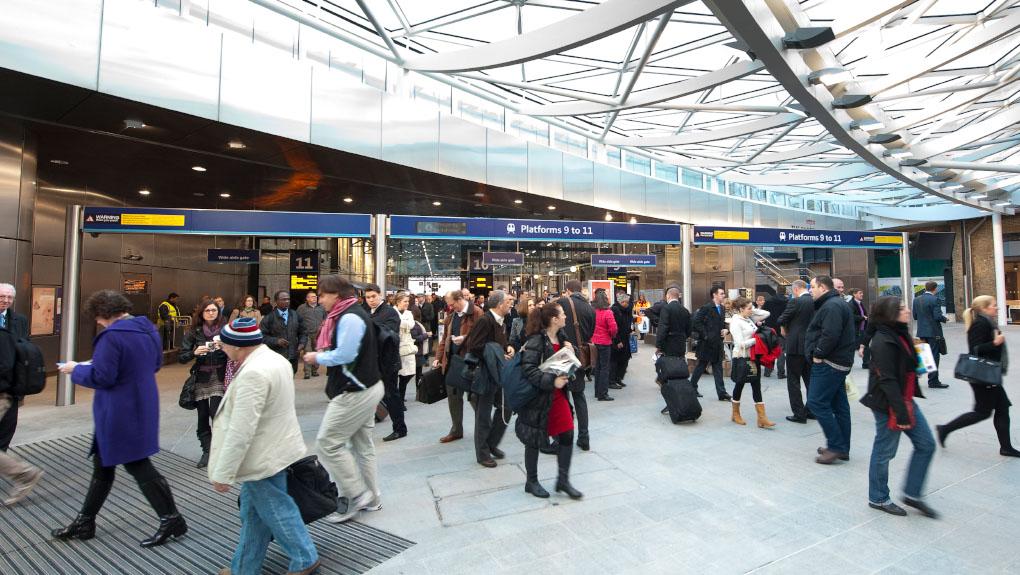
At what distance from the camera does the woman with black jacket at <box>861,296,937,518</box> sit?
3.64 metres

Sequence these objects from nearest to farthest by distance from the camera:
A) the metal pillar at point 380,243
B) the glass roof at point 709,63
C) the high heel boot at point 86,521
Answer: the high heel boot at point 86,521 → the metal pillar at point 380,243 → the glass roof at point 709,63

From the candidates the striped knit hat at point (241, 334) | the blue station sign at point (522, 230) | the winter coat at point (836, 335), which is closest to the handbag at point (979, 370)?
the winter coat at point (836, 335)

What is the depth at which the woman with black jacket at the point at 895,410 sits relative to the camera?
143 inches

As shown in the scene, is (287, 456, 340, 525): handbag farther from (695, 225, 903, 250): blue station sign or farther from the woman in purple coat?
(695, 225, 903, 250): blue station sign

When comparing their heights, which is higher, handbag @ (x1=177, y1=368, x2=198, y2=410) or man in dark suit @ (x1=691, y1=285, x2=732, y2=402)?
man in dark suit @ (x1=691, y1=285, x2=732, y2=402)

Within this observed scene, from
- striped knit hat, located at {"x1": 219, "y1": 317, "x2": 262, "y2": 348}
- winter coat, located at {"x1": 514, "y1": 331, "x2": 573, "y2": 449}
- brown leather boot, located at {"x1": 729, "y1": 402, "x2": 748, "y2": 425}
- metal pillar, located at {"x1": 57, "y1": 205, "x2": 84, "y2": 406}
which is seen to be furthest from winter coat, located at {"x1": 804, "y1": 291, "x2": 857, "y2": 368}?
metal pillar, located at {"x1": 57, "y1": 205, "x2": 84, "y2": 406}

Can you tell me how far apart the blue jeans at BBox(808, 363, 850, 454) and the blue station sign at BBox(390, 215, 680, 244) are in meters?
6.07

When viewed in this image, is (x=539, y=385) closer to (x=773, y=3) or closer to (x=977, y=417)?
(x=977, y=417)

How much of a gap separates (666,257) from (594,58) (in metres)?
8.70

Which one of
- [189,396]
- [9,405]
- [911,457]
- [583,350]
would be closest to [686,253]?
[583,350]

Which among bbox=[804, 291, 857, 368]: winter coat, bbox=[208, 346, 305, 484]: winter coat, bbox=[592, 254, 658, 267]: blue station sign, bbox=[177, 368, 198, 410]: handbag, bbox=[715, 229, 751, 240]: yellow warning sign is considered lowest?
bbox=[177, 368, 198, 410]: handbag

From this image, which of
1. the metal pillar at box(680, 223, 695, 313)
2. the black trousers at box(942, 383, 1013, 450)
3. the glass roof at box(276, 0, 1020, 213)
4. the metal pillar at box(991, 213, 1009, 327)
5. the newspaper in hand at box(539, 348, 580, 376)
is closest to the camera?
the newspaper in hand at box(539, 348, 580, 376)

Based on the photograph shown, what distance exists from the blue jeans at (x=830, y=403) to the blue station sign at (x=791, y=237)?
7.23 meters

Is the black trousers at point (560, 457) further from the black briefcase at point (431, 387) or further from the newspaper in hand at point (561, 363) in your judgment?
the black briefcase at point (431, 387)
